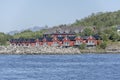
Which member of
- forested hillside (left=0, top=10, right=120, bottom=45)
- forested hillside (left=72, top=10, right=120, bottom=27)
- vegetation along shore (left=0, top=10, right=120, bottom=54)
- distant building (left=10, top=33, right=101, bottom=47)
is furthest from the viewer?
forested hillside (left=72, top=10, right=120, bottom=27)

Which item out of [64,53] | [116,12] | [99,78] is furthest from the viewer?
[116,12]

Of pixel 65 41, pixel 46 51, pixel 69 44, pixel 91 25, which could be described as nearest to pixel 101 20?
pixel 91 25

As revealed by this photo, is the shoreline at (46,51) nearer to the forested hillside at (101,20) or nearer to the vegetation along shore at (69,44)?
the vegetation along shore at (69,44)

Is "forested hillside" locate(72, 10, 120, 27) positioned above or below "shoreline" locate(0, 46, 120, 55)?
above

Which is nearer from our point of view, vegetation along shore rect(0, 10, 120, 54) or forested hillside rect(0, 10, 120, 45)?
vegetation along shore rect(0, 10, 120, 54)

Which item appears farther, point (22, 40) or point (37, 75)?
point (22, 40)

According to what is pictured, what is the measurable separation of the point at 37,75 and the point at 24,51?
58947mm

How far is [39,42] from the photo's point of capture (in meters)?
123

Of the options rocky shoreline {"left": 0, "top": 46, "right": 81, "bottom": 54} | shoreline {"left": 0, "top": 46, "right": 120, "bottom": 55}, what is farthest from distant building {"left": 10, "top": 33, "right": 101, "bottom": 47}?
rocky shoreline {"left": 0, "top": 46, "right": 81, "bottom": 54}

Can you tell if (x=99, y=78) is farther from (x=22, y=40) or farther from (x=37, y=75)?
(x=22, y=40)

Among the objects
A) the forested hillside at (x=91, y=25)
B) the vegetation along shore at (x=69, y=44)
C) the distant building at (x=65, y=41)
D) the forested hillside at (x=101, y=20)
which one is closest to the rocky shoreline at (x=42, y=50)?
the vegetation along shore at (x=69, y=44)

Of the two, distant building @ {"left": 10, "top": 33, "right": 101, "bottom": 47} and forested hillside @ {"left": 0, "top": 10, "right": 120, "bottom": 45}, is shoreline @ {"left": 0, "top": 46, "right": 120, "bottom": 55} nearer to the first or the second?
distant building @ {"left": 10, "top": 33, "right": 101, "bottom": 47}

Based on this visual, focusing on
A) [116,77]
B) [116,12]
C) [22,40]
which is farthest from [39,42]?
[116,77]

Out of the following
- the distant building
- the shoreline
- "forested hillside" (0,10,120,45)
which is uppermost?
"forested hillside" (0,10,120,45)
